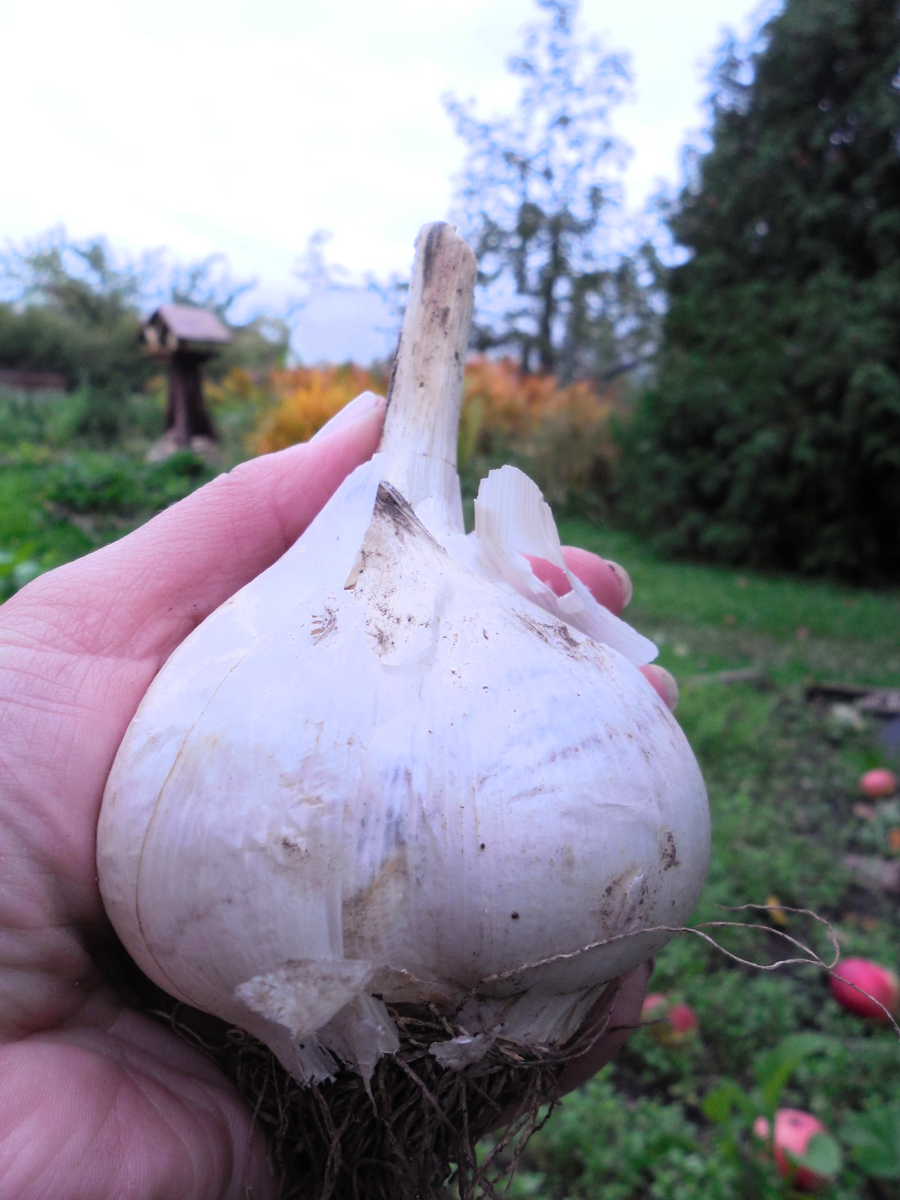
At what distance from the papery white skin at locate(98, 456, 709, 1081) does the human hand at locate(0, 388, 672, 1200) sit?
11 cm

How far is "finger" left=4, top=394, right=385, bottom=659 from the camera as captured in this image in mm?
974

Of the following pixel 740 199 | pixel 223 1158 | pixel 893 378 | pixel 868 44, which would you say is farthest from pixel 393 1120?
pixel 868 44

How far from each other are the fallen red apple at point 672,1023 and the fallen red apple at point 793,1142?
21cm

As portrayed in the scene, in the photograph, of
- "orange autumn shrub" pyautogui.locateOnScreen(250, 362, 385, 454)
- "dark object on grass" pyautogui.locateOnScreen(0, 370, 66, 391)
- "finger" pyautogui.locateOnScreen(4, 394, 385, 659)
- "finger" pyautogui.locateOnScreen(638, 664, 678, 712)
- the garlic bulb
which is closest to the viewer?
the garlic bulb

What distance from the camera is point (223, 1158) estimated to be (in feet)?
2.89

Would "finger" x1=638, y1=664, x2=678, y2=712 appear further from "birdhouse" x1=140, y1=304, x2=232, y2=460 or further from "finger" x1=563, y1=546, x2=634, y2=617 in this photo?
"birdhouse" x1=140, y1=304, x2=232, y2=460

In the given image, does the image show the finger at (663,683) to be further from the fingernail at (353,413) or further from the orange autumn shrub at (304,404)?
the orange autumn shrub at (304,404)

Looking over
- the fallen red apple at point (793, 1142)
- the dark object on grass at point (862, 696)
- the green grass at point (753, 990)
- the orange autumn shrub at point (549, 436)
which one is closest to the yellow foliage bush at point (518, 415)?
the orange autumn shrub at point (549, 436)

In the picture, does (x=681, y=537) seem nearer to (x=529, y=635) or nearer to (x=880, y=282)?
(x=880, y=282)

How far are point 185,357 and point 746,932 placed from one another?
5.91 metres

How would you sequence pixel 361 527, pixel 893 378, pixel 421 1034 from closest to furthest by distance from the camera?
pixel 421 1034 → pixel 361 527 → pixel 893 378

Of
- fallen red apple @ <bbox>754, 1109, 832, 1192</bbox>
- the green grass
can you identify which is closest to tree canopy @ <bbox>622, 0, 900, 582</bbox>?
the green grass

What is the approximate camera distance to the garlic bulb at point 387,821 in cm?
69

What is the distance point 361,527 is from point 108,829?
382 mm
